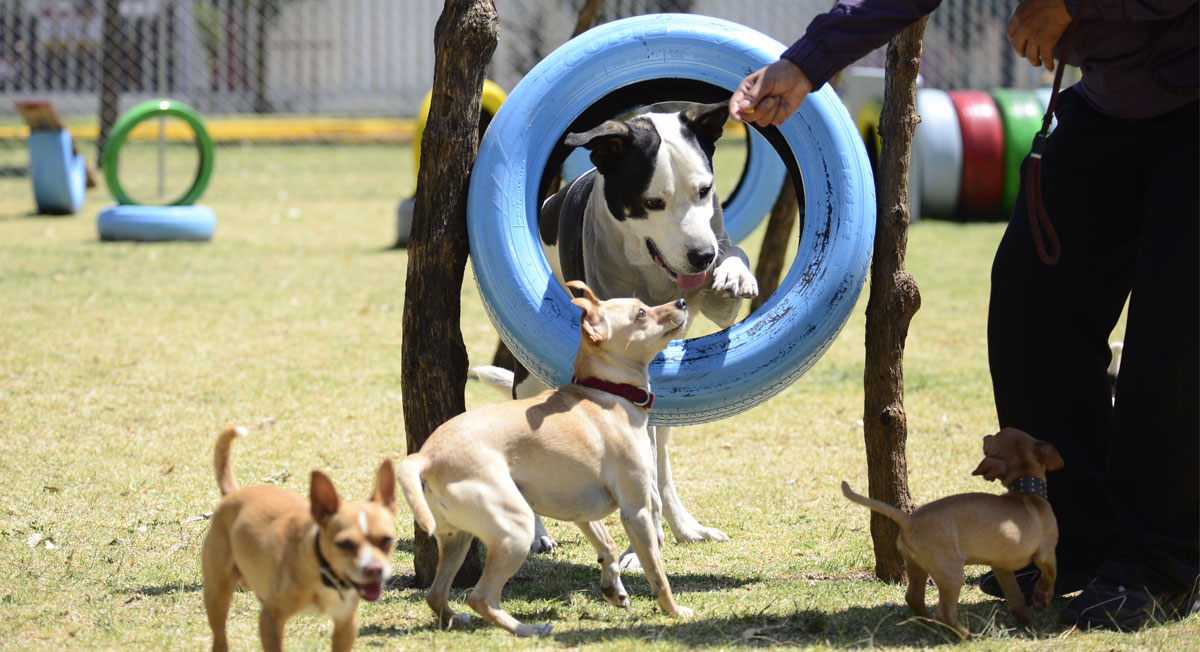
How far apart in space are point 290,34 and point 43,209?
911 centimetres

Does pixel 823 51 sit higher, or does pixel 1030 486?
pixel 823 51

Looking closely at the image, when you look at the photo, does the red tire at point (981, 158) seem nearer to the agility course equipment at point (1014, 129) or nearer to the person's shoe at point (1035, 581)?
the agility course equipment at point (1014, 129)

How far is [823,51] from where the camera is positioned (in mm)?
3162

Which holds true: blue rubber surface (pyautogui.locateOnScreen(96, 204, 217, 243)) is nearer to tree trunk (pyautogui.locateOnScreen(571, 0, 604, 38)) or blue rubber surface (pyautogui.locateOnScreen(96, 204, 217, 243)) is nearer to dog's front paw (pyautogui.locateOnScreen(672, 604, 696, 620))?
tree trunk (pyautogui.locateOnScreen(571, 0, 604, 38))

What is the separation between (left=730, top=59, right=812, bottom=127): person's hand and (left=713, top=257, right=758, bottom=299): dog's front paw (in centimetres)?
101

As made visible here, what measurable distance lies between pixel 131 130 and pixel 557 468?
31.4 feet

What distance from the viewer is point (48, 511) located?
4344 millimetres

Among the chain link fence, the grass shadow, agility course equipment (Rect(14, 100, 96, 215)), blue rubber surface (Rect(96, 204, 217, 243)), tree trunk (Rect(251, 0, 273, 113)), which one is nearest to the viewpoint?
the grass shadow

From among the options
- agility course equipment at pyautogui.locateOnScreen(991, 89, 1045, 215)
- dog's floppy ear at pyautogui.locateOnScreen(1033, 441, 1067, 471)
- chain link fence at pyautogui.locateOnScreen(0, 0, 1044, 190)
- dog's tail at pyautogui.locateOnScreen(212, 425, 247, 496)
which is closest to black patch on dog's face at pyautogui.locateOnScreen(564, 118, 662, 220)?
dog's floppy ear at pyautogui.locateOnScreen(1033, 441, 1067, 471)

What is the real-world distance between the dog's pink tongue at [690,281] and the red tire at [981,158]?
8.88m

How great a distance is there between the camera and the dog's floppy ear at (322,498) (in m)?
2.47

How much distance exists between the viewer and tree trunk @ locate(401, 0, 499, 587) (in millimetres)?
3650

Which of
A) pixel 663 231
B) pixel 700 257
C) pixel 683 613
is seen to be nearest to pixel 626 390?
pixel 683 613

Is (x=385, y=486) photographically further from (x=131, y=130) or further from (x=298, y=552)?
(x=131, y=130)
